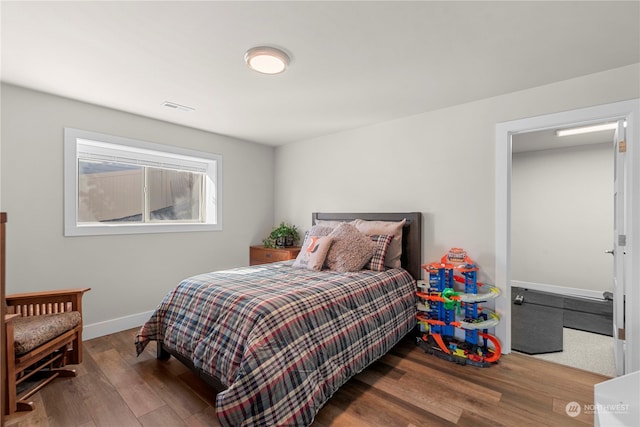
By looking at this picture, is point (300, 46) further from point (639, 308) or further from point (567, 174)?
point (567, 174)

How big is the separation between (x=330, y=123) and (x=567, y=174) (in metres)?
3.95

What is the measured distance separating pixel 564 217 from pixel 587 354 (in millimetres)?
2810

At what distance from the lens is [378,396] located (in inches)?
77.5

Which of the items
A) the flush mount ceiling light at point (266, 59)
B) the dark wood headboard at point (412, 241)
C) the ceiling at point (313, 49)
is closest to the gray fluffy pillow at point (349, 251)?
the dark wood headboard at point (412, 241)

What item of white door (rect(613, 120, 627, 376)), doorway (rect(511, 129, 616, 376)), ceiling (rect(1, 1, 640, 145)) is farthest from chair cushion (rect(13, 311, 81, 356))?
doorway (rect(511, 129, 616, 376))

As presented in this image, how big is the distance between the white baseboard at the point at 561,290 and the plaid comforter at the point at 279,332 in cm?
347

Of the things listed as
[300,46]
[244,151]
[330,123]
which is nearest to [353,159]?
[330,123]

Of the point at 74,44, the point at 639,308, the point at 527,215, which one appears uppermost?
the point at 74,44

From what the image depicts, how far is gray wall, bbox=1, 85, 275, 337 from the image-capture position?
2.48 meters

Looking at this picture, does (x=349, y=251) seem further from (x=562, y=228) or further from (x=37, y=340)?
(x=562, y=228)

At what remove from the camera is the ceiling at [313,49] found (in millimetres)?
1559

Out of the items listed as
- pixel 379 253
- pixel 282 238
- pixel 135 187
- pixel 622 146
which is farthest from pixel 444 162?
pixel 135 187

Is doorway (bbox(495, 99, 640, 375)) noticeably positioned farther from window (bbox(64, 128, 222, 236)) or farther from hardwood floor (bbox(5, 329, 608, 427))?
window (bbox(64, 128, 222, 236))

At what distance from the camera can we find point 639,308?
2.07 meters
